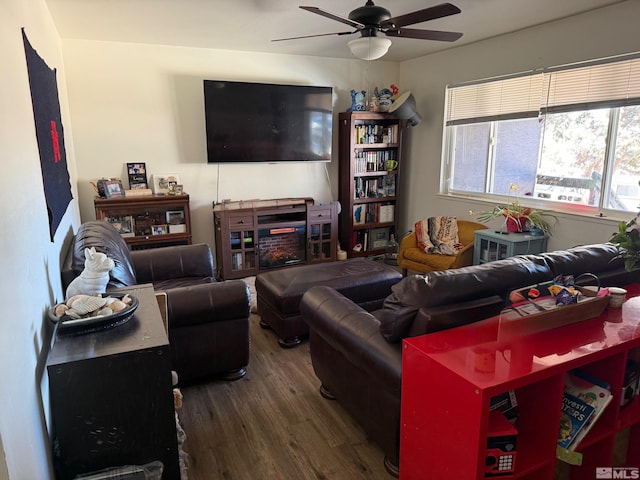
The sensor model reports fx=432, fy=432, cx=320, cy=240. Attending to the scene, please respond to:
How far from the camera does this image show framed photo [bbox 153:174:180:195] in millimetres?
4500

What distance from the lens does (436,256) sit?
4.23m

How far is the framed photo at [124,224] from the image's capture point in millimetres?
4273

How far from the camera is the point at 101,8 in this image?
3.17 meters

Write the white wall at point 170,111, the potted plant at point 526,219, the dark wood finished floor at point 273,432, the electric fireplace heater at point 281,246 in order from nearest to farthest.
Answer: the dark wood finished floor at point 273,432
the potted plant at point 526,219
the white wall at point 170,111
the electric fireplace heater at point 281,246

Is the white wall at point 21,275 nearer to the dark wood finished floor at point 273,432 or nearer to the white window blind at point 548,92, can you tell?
the dark wood finished floor at point 273,432

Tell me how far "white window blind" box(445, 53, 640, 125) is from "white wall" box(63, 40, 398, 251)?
4.89 ft

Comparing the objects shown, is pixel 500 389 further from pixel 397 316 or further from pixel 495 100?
pixel 495 100

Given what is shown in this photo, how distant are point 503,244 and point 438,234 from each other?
2.43 feet

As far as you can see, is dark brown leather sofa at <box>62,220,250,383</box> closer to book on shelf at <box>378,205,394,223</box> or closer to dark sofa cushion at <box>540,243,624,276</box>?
dark sofa cushion at <box>540,243,624,276</box>

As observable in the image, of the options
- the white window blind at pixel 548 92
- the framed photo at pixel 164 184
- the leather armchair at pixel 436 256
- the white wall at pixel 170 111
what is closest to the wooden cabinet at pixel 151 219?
the framed photo at pixel 164 184

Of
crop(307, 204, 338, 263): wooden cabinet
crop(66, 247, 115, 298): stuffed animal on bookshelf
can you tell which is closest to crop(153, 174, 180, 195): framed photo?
crop(307, 204, 338, 263): wooden cabinet

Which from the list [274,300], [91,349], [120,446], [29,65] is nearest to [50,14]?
[29,65]

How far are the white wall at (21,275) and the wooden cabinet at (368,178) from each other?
360 cm

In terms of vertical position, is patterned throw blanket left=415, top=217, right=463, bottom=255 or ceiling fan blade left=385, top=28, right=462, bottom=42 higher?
ceiling fan blade left=385, top=28, right=462, bottom=42
